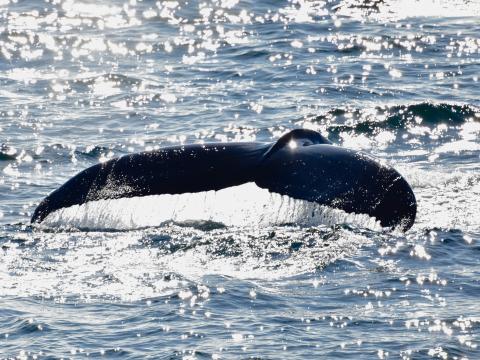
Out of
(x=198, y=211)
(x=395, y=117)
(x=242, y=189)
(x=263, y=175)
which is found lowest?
(x=395, y=117)

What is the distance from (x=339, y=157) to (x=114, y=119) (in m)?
7.90

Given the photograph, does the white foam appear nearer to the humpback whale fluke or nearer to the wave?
the humpback whale fluke

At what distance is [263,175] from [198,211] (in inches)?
24.5

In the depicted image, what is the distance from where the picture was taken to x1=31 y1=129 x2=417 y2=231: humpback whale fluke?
921 cm

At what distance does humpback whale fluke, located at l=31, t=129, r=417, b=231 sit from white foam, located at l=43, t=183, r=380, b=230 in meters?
0.06

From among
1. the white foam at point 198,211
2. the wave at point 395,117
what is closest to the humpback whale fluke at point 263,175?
the white foam at point 198,211

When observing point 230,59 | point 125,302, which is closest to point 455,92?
point 230,59

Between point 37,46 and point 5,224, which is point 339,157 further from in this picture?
point 37,46

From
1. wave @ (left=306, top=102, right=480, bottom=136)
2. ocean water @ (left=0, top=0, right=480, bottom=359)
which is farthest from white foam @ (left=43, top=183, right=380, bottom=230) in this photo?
wave @ (left=306, top=102, right=480, bottom=136)

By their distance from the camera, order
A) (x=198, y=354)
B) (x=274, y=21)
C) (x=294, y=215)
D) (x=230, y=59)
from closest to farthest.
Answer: (x=198, y=354), (x=294, y=215), (x=230, y=59), (x=274, y=21)

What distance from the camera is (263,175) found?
974cm

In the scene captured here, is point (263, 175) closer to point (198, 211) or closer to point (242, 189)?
point (242, 189)

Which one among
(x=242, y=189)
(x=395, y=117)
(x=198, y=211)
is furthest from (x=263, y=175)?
(x=395, y=117)

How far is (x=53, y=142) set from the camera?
15664mm
